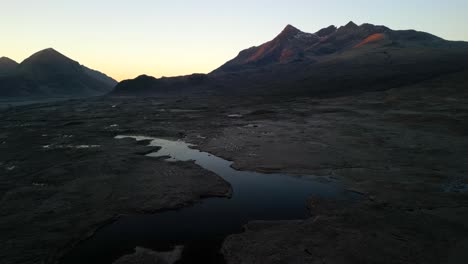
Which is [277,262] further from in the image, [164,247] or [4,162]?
[4,162]

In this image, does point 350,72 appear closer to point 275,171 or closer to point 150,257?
point 275,171

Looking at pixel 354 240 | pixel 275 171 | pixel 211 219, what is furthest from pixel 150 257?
pixel 275 171

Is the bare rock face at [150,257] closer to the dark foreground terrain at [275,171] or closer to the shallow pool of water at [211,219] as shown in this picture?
the dark foreground terrain at [275,171]

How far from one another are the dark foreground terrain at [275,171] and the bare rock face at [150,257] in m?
0.07

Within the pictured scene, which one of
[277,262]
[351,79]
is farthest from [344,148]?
[351,79]

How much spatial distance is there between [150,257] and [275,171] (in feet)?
41.2

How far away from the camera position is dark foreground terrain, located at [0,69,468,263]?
39.1 feet

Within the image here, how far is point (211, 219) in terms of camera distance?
1515 cm

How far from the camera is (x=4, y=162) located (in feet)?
87.2

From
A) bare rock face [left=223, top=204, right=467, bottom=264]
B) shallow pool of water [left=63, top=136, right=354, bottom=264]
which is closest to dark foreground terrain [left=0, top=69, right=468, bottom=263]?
bare rock face [left=223, top=204, right=467, bottom=264]

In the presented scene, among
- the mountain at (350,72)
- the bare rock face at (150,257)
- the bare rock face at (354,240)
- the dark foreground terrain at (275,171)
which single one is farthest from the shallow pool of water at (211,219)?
the mountain at (350,72)

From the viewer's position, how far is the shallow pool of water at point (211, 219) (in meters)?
12.4

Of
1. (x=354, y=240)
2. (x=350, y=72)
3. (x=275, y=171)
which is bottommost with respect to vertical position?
(x=275, y=171)

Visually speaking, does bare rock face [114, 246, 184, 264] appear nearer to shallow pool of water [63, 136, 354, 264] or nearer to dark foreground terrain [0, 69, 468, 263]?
dark foreground terrain [0, 69, 468, 263]
